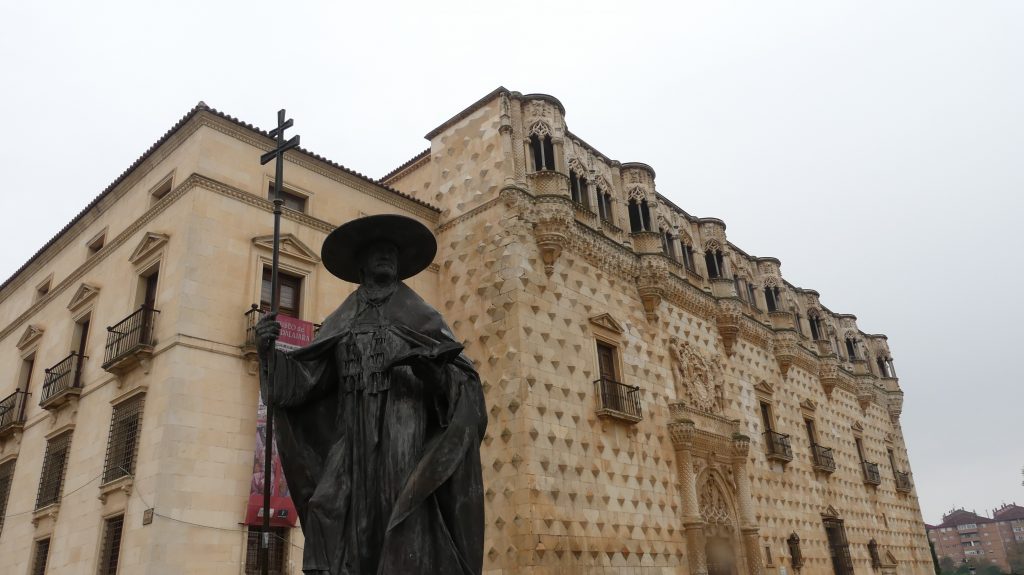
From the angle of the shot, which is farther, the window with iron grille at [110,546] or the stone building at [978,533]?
the stone building at [978,533]

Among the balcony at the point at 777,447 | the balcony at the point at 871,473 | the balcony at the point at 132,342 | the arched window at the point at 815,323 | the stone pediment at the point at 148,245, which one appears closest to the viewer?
the balcony at the point at 132,342

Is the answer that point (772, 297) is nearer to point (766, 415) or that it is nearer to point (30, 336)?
point (766, 415)

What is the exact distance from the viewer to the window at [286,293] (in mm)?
14307

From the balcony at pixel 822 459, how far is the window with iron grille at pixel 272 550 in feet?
61.5

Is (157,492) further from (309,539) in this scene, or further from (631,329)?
(631,329)

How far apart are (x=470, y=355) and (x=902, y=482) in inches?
985

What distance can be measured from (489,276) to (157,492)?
303 inches

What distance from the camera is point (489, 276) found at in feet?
53.4

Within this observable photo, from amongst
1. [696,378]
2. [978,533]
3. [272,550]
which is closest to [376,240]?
[272,550]

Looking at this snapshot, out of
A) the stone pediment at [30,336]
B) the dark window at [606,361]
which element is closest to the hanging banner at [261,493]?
the dark window at [606,361]

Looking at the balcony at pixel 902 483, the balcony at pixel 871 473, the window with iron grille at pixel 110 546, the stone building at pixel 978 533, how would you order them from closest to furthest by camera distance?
the window with iron grille at pixel 110 546
the balcony at pixel 871 473
the balcony at pixel 902 483
the stone building at pixel 978 533

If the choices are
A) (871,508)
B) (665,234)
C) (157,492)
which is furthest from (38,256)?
(871,508)

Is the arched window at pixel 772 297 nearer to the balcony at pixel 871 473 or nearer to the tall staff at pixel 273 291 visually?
the balcony at pixel 871 473

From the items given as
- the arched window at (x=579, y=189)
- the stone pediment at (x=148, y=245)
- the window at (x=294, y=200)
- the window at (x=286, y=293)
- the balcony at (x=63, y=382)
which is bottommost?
the balcony at (x=63, y=382)
